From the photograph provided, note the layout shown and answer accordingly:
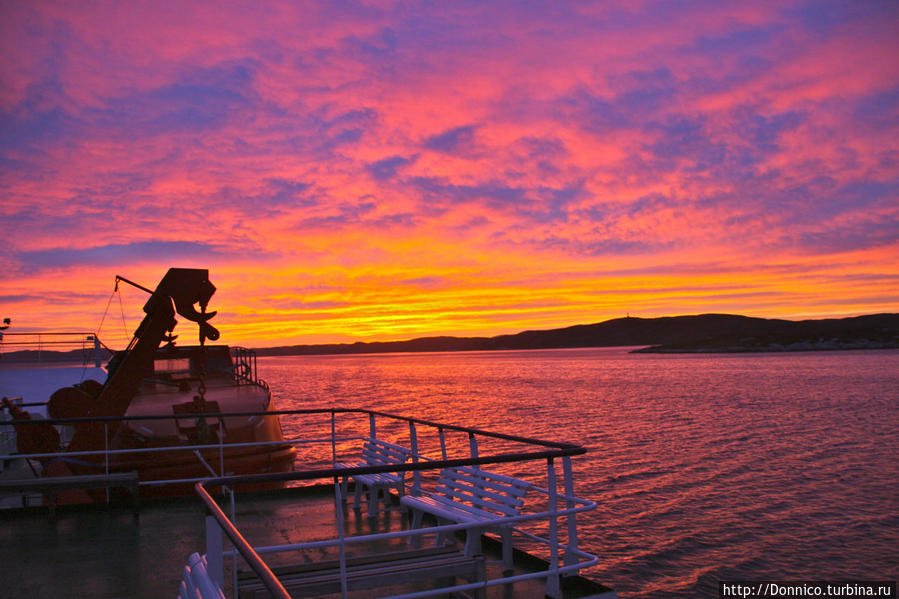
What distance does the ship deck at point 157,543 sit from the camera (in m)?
5.69

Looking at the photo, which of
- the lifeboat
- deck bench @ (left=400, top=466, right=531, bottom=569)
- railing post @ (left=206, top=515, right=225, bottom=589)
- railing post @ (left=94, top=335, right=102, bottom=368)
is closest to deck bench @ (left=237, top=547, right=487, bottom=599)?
deck bench @ (left=400, top=466, right=531, bottom=569)

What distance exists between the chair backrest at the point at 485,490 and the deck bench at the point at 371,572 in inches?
23.9

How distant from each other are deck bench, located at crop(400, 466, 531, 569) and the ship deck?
0.50 m

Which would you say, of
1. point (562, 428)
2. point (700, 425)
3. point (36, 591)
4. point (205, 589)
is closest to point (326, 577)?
point (205, 589)

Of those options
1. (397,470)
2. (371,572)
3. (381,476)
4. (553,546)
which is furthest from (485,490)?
(381,476)

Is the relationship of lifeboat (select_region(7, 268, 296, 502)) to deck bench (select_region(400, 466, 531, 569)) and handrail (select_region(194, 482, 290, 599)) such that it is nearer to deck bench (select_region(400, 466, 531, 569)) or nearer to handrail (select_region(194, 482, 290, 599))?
deck bench (select_region(400, 466, 531, 569))

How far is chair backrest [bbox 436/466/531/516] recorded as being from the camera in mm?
5441

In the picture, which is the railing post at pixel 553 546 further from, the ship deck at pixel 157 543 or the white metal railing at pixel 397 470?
the ship deck at pixel 157 543

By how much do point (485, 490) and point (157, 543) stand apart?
412 cm

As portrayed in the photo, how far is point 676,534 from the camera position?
15922 mm

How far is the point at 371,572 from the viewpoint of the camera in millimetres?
4727

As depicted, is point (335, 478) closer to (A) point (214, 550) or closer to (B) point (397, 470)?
(B) point (397, 470)

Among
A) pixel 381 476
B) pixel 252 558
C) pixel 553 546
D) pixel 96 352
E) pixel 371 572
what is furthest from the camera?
pixel 96 352

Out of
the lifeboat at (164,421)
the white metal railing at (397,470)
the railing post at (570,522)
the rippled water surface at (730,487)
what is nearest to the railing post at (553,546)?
the white metal railing at (397,470)
